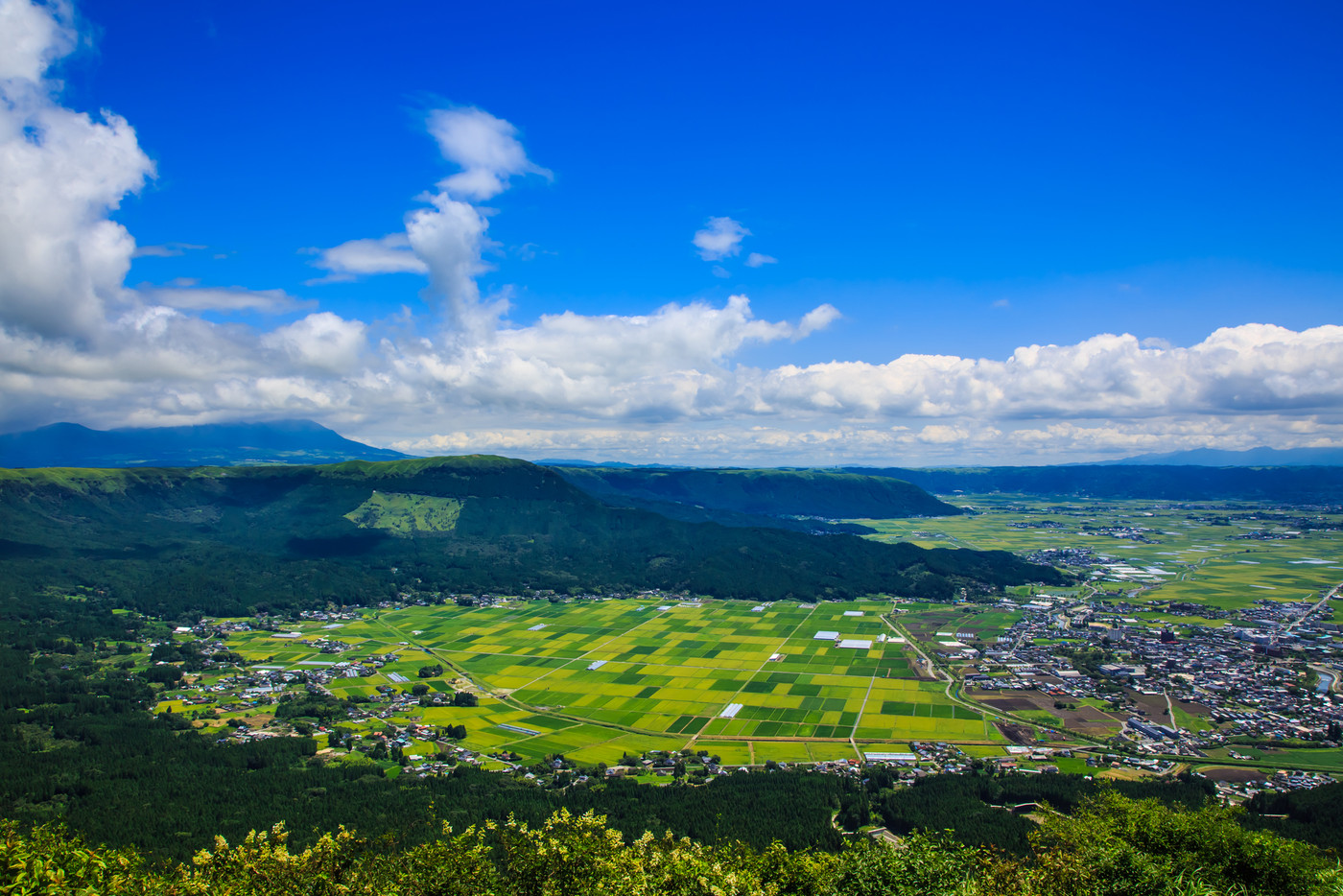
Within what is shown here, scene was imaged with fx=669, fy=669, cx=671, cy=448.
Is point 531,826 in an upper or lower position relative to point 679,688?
upper

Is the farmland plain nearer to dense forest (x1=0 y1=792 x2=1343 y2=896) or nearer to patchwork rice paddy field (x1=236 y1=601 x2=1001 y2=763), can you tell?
patchwork rice paddy field (x1=236 y1=601 x2=1001 y2=763)

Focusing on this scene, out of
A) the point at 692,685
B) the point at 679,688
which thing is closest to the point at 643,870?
the point at 679,688

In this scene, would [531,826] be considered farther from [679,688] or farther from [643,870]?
[679,688]

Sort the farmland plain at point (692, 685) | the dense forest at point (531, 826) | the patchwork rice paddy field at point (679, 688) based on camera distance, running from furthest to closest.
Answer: the patchwork rice paddy field at point (679, 688), the farmland plain at point (692, 685), the dense forest at point (531, 826)

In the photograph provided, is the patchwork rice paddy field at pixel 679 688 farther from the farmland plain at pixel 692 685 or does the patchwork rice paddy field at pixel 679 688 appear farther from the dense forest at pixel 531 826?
the dense forest at pixel 531 826

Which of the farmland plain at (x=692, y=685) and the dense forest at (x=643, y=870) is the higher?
the dense forest at (x=643, y=870)

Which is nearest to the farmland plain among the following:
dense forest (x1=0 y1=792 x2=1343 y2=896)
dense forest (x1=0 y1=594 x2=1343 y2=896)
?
dense forest (x1=0 y1=594 x2=1343 y2=896)

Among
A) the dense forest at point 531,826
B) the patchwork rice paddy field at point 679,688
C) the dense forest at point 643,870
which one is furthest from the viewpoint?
the patchwork rice paddy field at point 679,688

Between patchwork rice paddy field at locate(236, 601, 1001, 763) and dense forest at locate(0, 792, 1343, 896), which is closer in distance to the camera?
dense forest at locate(0, 792, 1343, 896)

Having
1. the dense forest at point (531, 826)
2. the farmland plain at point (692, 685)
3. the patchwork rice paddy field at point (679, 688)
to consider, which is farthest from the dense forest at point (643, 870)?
the patchwork rice paddy field at point (679, 688)

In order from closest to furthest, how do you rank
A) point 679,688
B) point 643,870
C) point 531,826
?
1. point 643,870
2. point 531,826
3. point 679,688

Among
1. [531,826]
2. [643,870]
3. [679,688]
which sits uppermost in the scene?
[643,870]
